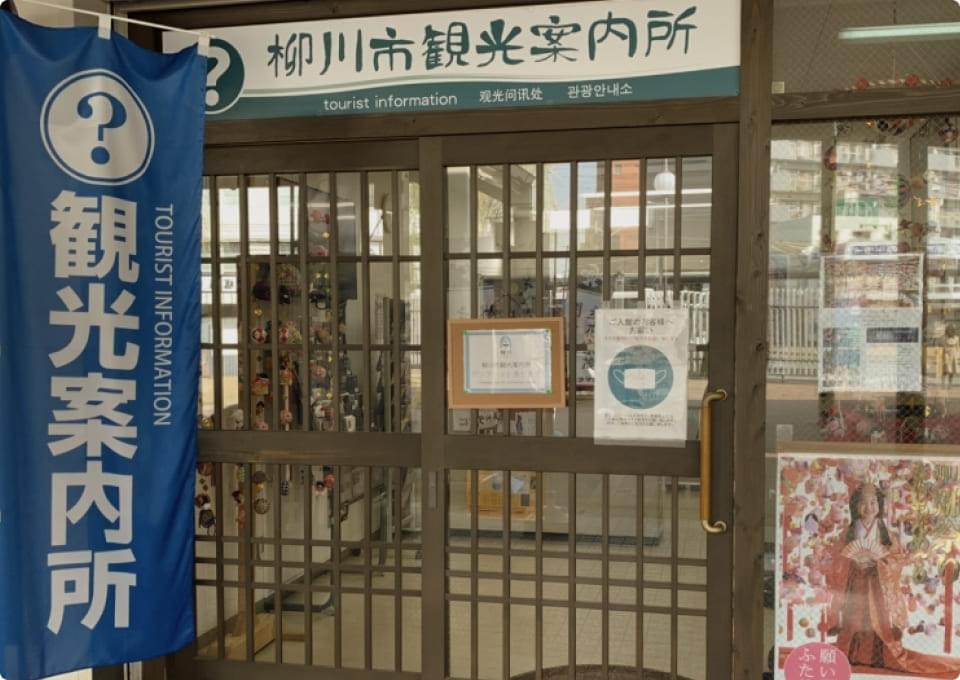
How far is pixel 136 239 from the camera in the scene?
11.2 ft

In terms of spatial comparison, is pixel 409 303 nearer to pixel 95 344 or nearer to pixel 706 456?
pixel 95 344

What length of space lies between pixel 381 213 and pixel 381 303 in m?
0.45

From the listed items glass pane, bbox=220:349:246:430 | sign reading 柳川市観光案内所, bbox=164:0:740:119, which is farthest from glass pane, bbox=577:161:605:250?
glass pane, bbox=220:349:246:430

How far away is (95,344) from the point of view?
131 inches

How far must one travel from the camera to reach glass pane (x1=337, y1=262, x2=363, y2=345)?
13.1 feet

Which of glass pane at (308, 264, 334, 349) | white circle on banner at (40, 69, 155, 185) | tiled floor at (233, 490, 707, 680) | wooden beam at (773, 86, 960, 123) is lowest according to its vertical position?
tiled floor at (233, 490, 707, 680)

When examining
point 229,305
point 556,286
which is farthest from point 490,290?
point 229,305

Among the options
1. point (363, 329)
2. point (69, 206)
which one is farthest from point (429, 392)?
point (69, 206)

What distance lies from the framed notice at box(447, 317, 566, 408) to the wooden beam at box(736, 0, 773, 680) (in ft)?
2.73

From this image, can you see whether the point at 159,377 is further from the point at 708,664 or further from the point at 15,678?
the point at 708,664

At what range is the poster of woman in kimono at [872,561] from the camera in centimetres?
354

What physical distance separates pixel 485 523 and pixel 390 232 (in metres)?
1.50

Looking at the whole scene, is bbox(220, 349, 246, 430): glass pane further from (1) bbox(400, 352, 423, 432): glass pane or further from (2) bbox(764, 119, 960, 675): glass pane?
(2) bbox(764, 119, 960, 675): glass pane

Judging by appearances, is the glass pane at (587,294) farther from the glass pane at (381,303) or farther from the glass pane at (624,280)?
the glass pane at (381,303)
